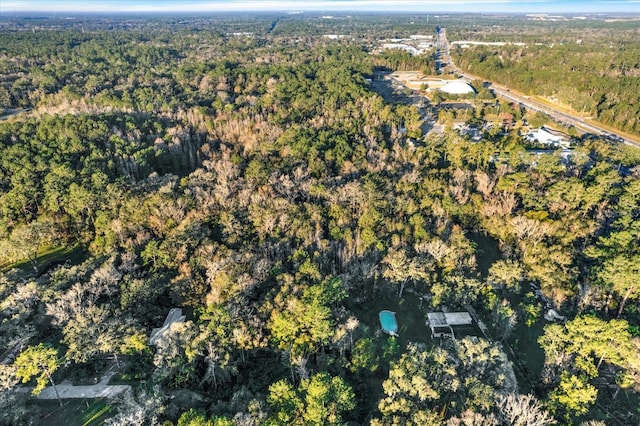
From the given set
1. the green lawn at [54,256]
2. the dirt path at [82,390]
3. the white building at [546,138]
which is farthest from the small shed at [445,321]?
the white building at [546,138]

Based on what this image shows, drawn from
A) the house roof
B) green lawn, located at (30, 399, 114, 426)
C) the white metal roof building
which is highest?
the white metal roof building

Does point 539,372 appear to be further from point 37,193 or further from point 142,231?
point 37,193

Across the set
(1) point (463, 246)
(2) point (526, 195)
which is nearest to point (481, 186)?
(2) point (526, 195)

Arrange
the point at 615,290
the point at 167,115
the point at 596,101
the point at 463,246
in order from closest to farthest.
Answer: the point at 615,290, the point at 463,246, the point at 167,115, the point at 596,101

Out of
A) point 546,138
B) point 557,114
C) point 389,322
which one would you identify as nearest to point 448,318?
point 389,322

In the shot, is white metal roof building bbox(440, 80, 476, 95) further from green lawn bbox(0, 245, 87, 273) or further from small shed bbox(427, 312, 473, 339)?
green lawn bbox(0, 245, 87, 273)

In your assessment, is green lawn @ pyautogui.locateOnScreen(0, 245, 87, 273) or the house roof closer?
the house roof

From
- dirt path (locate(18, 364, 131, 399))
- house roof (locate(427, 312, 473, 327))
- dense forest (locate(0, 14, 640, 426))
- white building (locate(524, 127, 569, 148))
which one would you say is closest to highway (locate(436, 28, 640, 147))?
white building (locate(524, 127, 569, 148))
